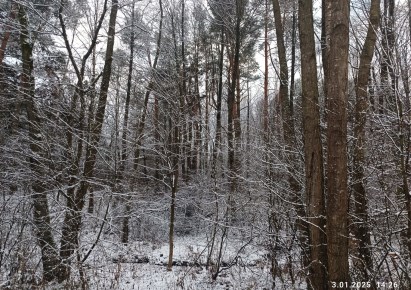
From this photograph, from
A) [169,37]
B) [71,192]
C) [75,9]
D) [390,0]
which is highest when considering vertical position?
[169,37]

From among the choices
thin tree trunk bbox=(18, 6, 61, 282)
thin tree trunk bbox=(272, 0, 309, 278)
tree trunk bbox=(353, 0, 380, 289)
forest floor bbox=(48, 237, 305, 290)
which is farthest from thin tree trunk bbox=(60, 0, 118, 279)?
tree trunk bbox=(353, 0, 380, 289)

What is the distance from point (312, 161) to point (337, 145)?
2.51 ft

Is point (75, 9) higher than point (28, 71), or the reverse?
point (75, 9)

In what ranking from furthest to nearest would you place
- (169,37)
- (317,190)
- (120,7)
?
1. (169,37)
2. (120,7)
3. (317,190)

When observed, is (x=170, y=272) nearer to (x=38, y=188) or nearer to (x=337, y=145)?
(x=38, y=188)

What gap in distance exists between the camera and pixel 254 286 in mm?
6449

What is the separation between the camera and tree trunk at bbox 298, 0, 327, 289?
12.7 ft

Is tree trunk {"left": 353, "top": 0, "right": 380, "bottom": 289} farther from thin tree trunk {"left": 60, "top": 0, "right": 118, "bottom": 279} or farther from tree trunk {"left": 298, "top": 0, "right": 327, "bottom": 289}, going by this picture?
thin tree trunk {"left": 60, "top": 0, "right": 118, "bottom": 279}

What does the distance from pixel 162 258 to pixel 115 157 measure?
16.5 ft

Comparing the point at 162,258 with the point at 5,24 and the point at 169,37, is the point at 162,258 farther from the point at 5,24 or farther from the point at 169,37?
the point at 169,37

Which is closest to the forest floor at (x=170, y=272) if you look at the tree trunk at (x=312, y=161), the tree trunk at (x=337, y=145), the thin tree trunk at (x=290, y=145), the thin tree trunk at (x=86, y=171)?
the thin tree trunk at (x=86, y=171)

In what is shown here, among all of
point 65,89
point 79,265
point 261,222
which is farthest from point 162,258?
point 65,89

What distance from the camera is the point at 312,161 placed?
13.1ft

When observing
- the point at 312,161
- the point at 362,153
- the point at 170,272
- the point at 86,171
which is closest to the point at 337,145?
the point at 312,161
